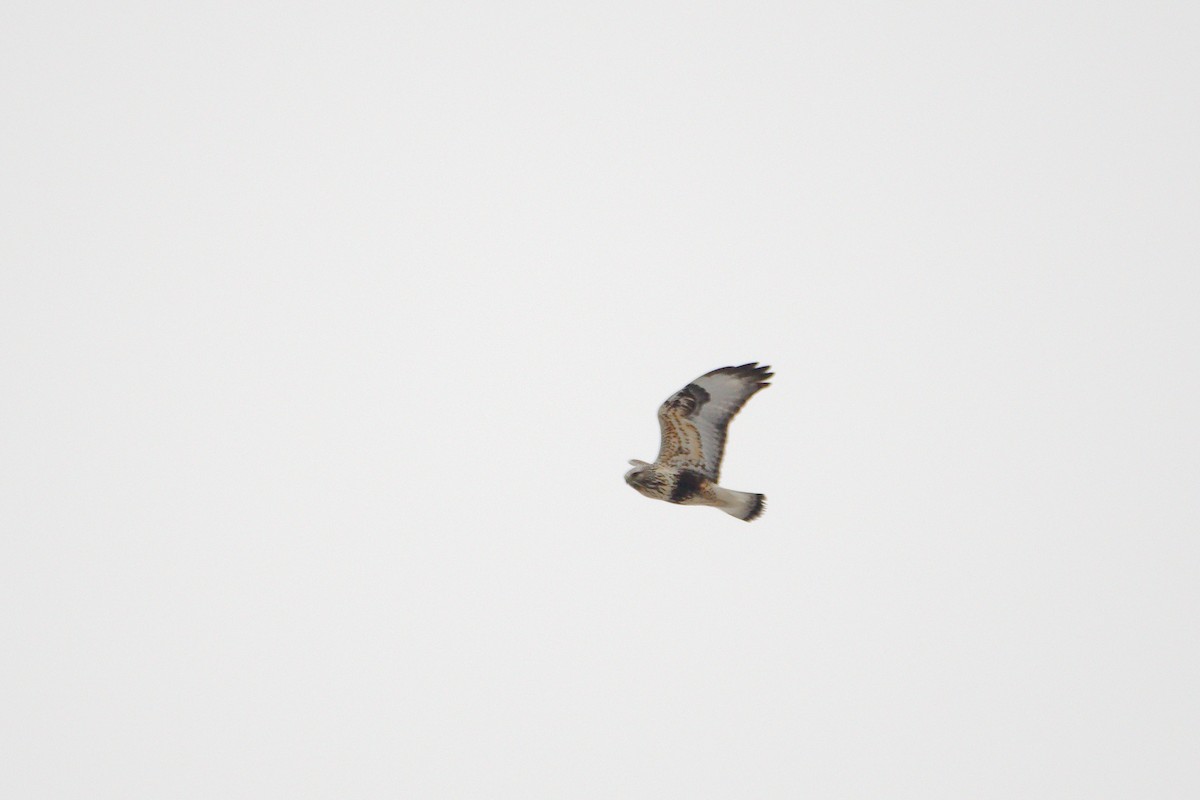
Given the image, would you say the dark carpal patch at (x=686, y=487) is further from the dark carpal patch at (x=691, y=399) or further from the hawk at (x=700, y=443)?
the dark carpal patch at (x=691, y=399)

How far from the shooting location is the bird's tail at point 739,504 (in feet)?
54.4

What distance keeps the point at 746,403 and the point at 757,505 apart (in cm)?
108

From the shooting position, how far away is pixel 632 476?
1659cm

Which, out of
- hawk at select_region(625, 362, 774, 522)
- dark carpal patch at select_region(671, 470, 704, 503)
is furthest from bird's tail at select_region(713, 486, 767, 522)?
dark carpal patch at select_region(671, 470, 704, 503)

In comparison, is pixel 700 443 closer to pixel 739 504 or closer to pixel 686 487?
pixel 686 487

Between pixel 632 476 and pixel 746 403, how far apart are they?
1.37 m

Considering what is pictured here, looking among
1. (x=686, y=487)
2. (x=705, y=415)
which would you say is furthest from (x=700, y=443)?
(x=686, y=487)

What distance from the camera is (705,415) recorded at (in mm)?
16562

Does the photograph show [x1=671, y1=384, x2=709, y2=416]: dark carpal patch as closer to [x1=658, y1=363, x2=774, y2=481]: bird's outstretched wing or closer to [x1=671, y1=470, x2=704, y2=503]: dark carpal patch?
[x1=658, y1=363, x2=774, y2=481]: bird's outstretched wing

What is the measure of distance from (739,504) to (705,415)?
98 cm

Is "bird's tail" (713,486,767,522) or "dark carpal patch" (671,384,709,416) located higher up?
"dark carpal patch" (671,384,709,416)

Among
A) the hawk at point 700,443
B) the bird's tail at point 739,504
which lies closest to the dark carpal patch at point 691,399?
the hawk at point 700,443

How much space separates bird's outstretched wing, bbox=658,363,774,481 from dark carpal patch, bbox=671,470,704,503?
0.39 feet

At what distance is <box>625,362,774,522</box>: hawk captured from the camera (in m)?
16.4
